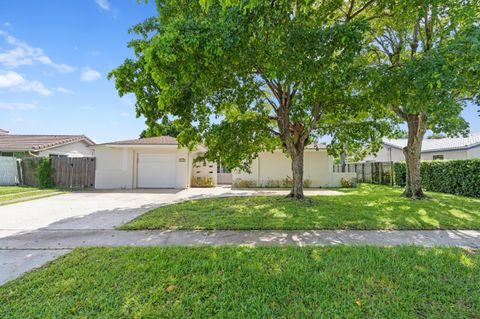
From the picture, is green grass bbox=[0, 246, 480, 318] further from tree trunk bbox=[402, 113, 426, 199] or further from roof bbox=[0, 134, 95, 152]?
roof bbox=[0, 134, 95, 152]

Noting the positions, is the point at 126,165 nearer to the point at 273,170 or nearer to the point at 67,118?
the point at 67,118

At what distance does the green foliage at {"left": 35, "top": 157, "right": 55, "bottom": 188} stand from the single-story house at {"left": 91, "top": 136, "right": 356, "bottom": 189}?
8.57ft

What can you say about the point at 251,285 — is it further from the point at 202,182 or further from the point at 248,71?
the point at 202,182

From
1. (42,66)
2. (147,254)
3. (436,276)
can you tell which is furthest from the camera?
(42,66)

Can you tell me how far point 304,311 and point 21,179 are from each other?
765 inches

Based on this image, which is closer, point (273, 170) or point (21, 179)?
point (21, 179)

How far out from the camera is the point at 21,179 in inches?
588

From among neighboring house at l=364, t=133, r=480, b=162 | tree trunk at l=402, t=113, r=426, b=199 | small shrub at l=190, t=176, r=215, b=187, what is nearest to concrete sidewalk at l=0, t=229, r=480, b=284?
tree trunk at l=402, t=113, r=426, b=199

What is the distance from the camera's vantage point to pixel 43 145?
53.2 feet

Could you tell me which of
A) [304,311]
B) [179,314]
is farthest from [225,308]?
[304,311]

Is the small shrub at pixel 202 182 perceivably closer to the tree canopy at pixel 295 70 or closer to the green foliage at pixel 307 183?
the green foliage at pixel 307 183

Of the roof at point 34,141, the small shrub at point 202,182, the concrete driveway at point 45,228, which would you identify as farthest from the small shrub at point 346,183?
the roof at point 34,141

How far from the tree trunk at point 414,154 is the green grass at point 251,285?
763 centimetres

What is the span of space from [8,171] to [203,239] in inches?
684
